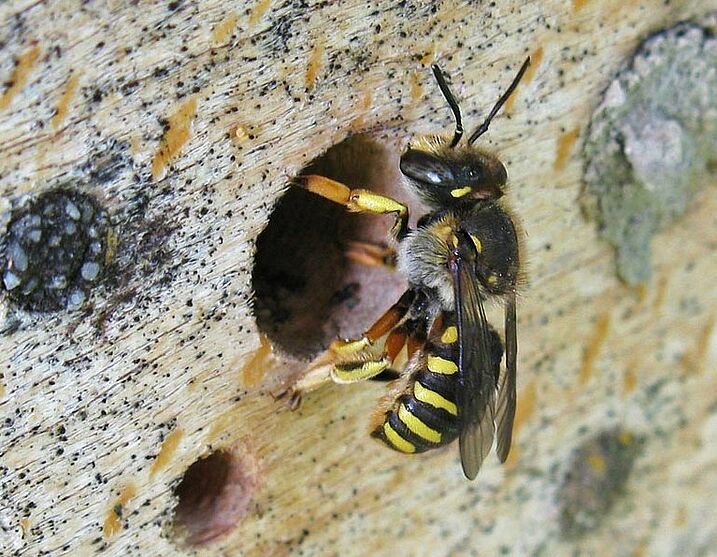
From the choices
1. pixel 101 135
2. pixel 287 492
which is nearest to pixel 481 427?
pixel 287 492

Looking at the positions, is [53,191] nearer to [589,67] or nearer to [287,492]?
[287,492]

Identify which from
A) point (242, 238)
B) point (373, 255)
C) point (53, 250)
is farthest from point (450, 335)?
point (53, 250)

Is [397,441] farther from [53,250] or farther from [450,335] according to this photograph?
[53,250]

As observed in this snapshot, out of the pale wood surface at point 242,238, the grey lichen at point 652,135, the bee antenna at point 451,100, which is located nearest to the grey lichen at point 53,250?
the pale wood surface at point 242,238

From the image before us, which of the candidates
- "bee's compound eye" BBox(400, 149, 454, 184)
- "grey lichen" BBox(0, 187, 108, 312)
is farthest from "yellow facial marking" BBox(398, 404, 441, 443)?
"grey lichen" BBox(0, 187, 108, 312)

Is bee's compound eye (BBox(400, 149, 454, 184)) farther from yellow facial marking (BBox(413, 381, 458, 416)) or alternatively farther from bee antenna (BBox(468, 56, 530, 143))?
yellow facial marking (BBox(413, 381, 458, 416))

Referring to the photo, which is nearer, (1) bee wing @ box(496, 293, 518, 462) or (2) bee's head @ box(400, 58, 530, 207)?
(2) bee's head @ box(400, 58, 530, 207)
